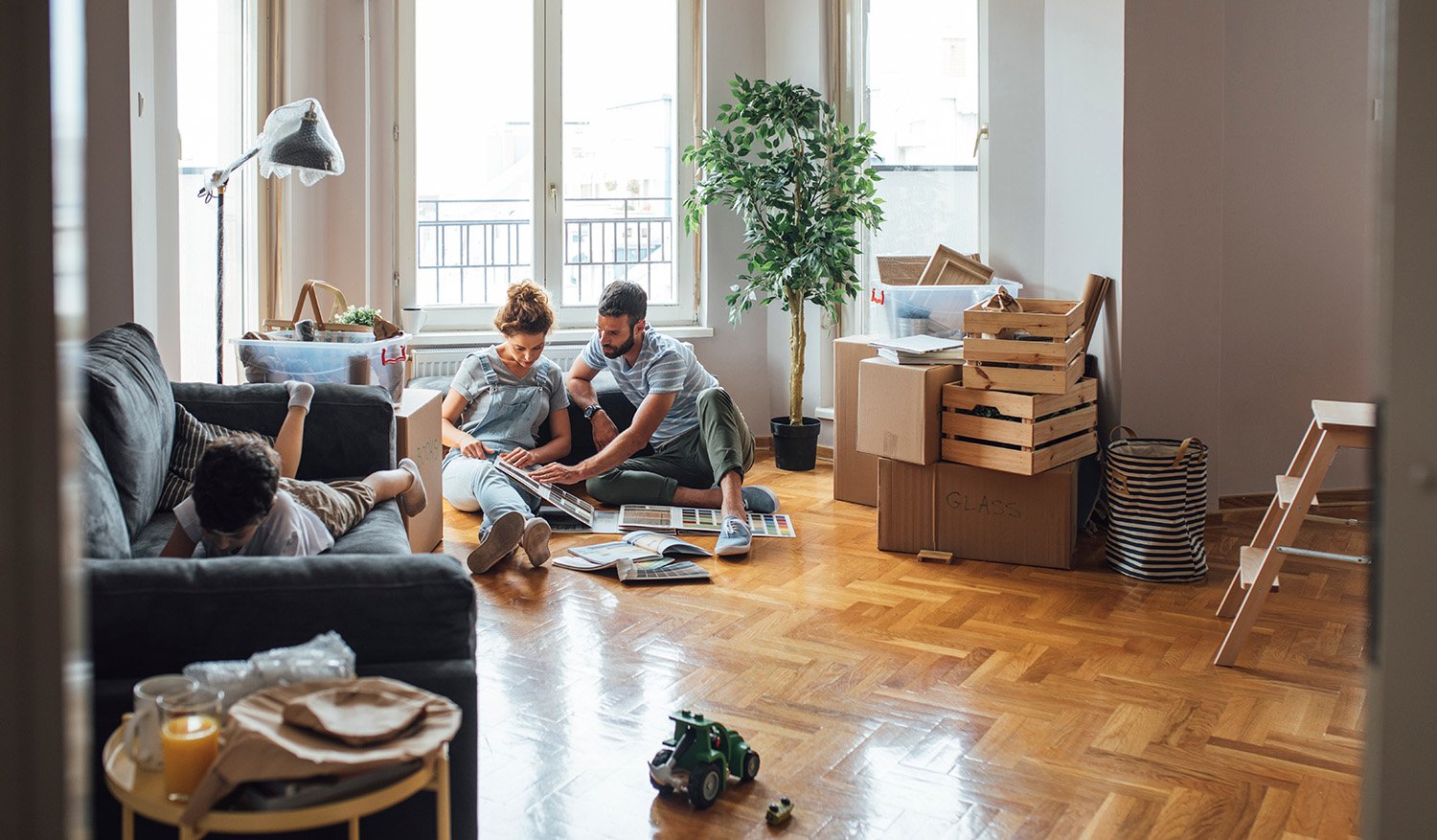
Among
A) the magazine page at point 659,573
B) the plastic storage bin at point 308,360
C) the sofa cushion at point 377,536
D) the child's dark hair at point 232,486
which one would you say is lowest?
the magazine page at point 659,573

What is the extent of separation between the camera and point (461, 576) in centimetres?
200

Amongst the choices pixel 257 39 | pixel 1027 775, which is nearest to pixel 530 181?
pixel 257 39

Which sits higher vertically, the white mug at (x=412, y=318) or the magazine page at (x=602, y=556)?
the white mug at (x=412, y=318)

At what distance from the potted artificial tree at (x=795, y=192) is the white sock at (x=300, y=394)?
2476mm

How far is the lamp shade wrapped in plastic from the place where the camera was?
375 centimetres

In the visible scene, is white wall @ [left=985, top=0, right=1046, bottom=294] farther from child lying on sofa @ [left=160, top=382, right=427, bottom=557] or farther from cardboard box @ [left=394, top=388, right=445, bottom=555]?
child lying on sofa @ [left=160, top=382, right=427, bottom=557]

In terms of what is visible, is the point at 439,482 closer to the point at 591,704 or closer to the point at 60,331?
the point at 591,704

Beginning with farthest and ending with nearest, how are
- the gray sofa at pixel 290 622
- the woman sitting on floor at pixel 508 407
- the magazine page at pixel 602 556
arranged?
the woman sitting on floor at pixel 508 407 → the magazine page at pixel 602 556 → the gray sofa at pixel 290 622

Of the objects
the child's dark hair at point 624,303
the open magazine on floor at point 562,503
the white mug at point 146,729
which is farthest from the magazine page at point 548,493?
the white mug at point 146,729

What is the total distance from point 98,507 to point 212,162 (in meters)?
2.77

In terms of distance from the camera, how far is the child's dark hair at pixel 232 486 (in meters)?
2.29

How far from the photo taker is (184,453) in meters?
3.25

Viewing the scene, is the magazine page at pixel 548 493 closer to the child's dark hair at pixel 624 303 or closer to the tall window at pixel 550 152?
the child's dark hair at pixel 624 303

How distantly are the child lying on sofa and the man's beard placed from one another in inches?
69.2
